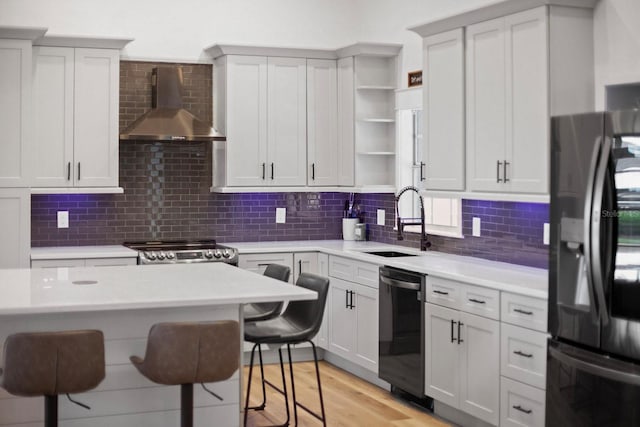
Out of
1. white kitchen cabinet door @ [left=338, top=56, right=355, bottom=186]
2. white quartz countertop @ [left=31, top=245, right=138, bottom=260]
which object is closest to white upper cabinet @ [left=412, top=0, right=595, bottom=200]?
white kitchen cabinet door @ [left=338, top=56, right=355, bottom=186]

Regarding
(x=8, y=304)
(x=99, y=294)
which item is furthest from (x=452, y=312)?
(x=8, y=304)

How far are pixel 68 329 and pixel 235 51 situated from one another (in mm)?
3656

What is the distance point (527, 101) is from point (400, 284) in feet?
4.93

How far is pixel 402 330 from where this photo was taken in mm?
5770

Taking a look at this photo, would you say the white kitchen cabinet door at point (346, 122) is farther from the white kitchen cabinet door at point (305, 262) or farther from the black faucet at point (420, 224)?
the white kitchen cabinet door at point (305, 262)

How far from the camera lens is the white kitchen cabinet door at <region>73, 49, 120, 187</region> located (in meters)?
6.81

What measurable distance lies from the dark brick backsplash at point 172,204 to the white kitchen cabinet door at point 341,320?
2.43 ft

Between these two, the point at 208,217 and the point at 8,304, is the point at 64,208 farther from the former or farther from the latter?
the point at 8,304

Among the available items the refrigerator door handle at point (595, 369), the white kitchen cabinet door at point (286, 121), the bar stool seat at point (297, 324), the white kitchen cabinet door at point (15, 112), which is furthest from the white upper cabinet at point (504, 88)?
the white kitchen cabinet door at point (15, 112)

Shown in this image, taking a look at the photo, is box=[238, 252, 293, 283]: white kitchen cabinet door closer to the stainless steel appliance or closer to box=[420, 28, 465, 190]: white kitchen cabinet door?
the stainless steel appliance

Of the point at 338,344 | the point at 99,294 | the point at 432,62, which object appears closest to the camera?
the point at 99,294

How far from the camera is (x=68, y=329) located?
4.14 metres

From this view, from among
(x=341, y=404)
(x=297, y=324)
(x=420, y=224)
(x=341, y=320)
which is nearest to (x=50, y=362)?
(x=297, y=324)

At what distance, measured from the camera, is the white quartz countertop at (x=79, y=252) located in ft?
21.2
